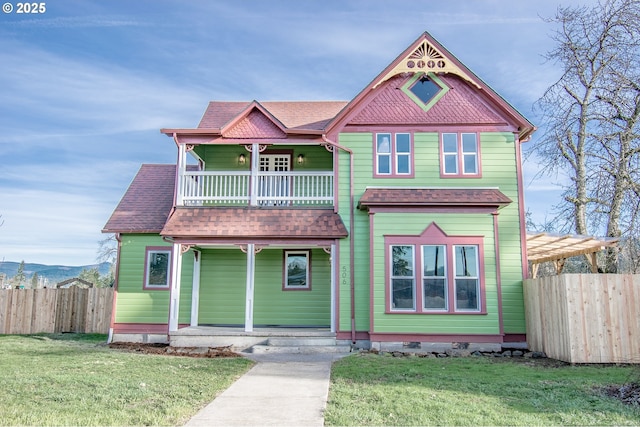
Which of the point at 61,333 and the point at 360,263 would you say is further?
the point at 61,333

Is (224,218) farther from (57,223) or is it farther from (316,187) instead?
(57,223)

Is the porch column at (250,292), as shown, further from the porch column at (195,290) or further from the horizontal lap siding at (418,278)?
the horizontal lap siding at (418,278)

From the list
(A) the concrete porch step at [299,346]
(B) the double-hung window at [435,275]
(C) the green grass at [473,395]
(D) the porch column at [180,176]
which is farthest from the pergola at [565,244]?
(D) the porch column at [180,176]

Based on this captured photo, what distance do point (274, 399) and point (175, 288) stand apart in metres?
7.66

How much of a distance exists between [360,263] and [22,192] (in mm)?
19124

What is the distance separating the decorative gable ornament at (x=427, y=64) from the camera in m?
13.7

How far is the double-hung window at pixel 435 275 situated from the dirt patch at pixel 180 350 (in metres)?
4.45

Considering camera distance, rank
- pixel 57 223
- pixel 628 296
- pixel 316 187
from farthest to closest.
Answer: pixel 57 223
pixel 316 187
pixel 628 296

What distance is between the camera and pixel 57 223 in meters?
27.9

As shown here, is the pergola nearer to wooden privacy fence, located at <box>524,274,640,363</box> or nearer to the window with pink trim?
wooden privacy fence, located at <box>524,274,640,363</box>

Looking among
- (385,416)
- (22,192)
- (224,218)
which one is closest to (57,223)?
(22,192)

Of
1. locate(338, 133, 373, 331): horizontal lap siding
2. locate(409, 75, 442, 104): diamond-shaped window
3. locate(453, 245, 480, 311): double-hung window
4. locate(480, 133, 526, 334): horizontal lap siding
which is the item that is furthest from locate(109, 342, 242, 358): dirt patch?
locate(409, 75, 442, 104): diamond-shaped window

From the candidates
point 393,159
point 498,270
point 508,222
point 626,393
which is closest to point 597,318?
point 498,270

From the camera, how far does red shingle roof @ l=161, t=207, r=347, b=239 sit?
13.1m
